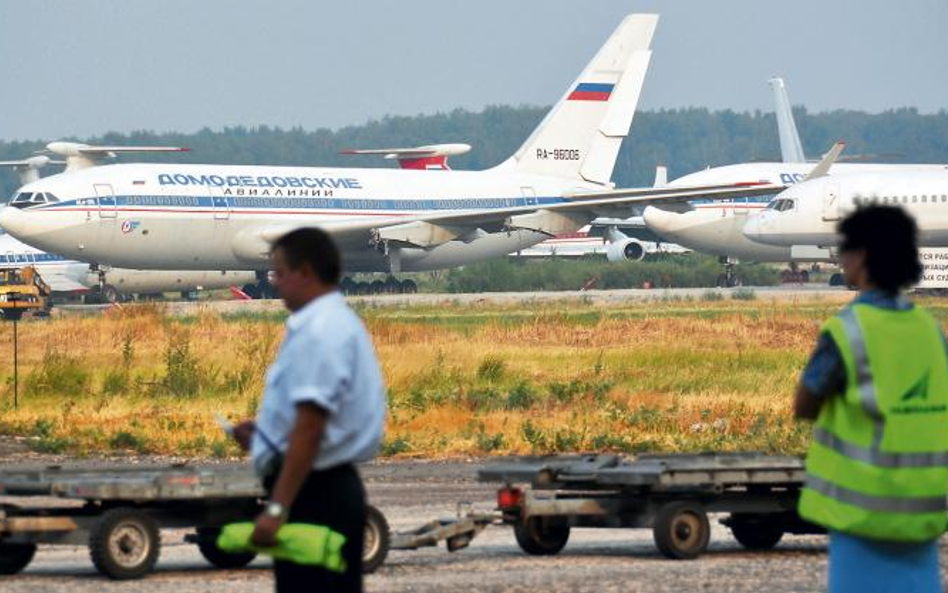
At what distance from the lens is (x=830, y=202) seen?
52094mm

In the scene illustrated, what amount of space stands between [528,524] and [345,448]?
5593mm

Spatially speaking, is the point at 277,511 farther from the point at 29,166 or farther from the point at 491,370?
the point at 29,166

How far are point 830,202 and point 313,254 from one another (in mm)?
46669

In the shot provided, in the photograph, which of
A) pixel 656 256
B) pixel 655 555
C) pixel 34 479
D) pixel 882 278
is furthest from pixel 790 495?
pixel 656 256

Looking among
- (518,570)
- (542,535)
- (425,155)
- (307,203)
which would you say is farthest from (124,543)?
(425,155)

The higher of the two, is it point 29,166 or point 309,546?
point 29,166

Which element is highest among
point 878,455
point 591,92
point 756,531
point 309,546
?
point 591,92

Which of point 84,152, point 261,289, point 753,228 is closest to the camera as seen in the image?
point 261,289

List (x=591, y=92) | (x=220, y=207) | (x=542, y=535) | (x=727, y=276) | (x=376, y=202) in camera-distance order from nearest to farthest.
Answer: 1. (x=542, y=535)
2. (x=220, y=207)
3. (x=376, y=202)
4. (x=591, y=92)
5. (x=727, y=276)

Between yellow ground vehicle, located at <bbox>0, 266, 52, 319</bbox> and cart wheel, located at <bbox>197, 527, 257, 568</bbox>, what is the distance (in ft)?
118

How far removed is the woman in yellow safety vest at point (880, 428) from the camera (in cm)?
624

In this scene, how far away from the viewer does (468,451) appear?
18.8m

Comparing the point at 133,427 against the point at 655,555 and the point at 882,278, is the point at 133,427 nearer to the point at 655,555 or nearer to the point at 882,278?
the point at 655,555

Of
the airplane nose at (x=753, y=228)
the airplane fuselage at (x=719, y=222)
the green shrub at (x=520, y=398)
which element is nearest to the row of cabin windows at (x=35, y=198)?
the airplane nose at (x=753, y=228)
